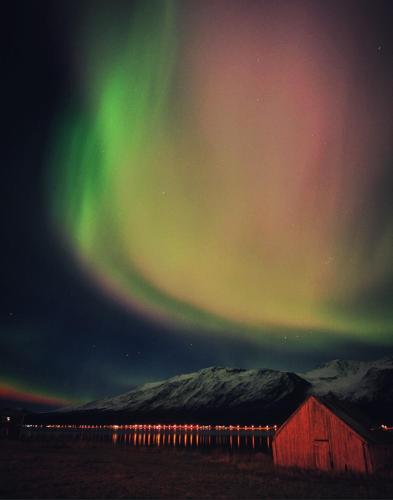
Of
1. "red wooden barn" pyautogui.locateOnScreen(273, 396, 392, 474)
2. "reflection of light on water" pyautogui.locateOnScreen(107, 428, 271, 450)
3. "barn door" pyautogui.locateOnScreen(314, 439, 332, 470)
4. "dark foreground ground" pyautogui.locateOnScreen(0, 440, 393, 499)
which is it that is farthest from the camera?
"reflection of light on water" pyautogui.locateOnScreen(107, 428, 271, 450)

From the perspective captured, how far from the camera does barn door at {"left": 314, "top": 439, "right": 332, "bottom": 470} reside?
34.0m

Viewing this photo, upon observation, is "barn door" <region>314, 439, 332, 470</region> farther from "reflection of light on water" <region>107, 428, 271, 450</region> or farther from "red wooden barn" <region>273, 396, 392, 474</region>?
"reflection of light on water" <region>107, 428, 271, 450</region>

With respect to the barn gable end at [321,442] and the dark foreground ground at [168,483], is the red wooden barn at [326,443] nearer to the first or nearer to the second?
the barn gable end at [321,442]

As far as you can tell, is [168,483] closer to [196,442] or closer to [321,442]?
[321,442]

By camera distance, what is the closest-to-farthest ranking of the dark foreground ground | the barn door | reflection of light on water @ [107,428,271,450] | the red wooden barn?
the dark foreground ground → the red wooden barn → the barn door → reflection of light on water @ [107,428,271,450]

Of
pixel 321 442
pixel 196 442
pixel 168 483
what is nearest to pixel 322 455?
pixel 321 442

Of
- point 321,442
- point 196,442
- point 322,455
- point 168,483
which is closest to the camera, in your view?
point 168,483

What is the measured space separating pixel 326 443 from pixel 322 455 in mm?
1055

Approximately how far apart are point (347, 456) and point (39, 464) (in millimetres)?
25051

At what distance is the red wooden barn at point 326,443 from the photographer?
1292 inches

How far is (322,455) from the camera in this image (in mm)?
34625

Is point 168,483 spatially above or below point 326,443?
below

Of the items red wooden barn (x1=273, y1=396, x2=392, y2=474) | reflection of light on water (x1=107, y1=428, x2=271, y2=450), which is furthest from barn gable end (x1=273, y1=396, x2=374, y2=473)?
reflection of light on water (x1=107, y1=428, x2=271, y2=450)

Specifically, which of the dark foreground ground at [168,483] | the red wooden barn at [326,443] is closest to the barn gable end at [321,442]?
the red wooden barn at [326,443]
